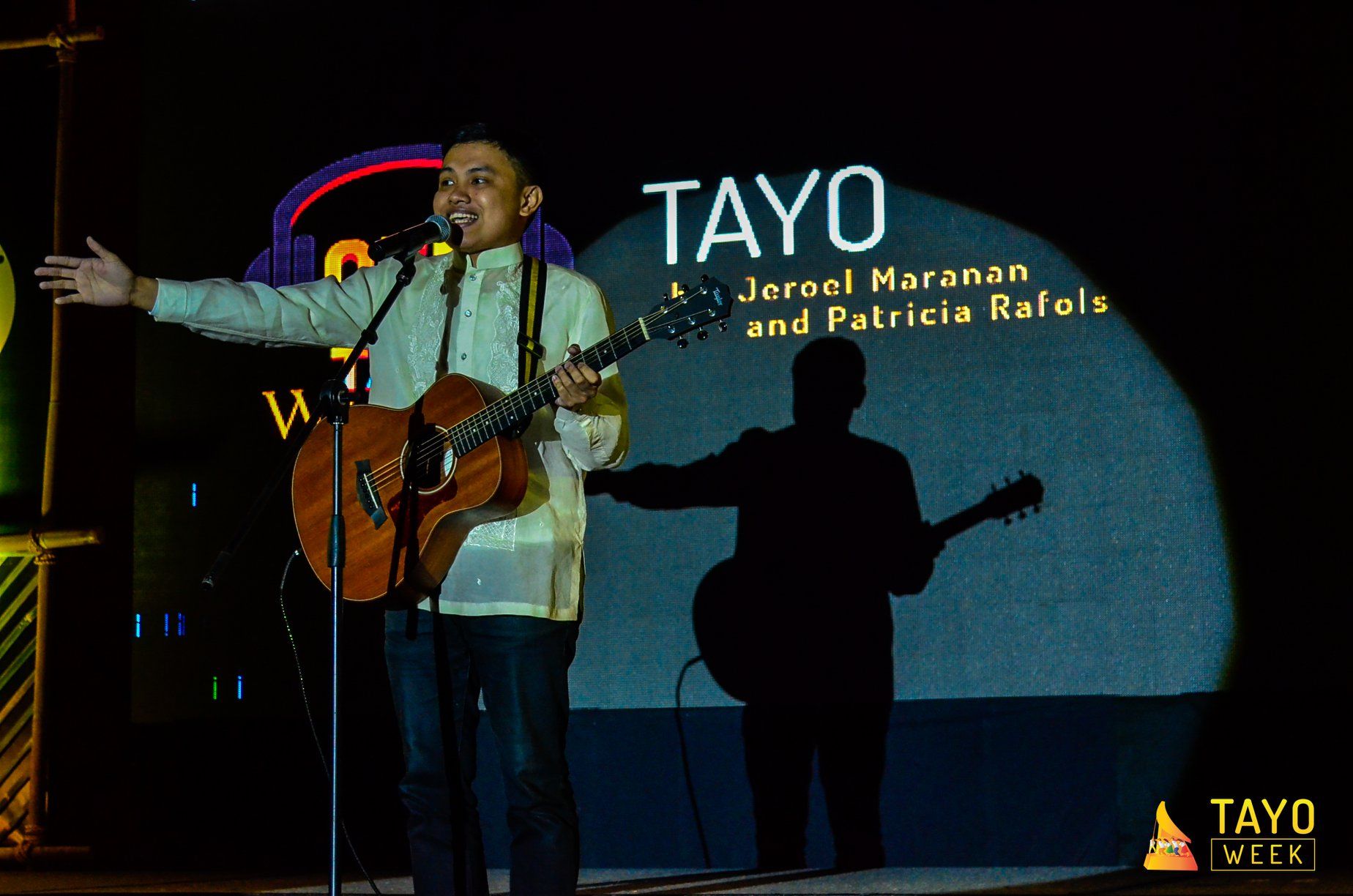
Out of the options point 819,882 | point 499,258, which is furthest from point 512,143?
point 819,882

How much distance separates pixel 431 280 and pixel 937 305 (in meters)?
1.92

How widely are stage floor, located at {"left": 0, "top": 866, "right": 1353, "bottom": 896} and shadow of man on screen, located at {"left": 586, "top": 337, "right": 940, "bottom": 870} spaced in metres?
0.23

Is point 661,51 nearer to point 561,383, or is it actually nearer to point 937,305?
point 937,305

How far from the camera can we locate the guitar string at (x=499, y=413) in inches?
116

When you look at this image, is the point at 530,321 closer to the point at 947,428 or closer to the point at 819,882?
the point at 947,428

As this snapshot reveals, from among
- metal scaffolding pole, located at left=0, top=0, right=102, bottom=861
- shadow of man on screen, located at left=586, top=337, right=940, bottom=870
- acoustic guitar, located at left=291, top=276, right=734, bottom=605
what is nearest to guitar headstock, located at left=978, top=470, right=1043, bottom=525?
shadow of man on screen, located at left=586, top=337, right=940, bottom=870

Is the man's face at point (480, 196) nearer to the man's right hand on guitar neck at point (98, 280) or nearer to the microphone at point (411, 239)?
the microphone at point (411, 239)

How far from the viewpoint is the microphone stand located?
275cm

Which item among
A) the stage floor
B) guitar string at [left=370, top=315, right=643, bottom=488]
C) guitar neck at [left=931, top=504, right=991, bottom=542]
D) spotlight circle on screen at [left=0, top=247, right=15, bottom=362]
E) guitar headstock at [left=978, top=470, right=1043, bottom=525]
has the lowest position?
the stage floor

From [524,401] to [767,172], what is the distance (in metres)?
2.08

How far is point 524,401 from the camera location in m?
2.94

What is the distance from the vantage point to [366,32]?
5258 mm

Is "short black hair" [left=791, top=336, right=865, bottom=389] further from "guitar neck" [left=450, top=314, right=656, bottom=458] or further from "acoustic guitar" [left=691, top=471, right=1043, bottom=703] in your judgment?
"guitar neck" [left=450, top=314, right=656, bottom=458]

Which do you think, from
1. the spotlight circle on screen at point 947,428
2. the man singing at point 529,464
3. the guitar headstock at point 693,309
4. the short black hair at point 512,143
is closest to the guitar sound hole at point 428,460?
the man singing at point 529,464
